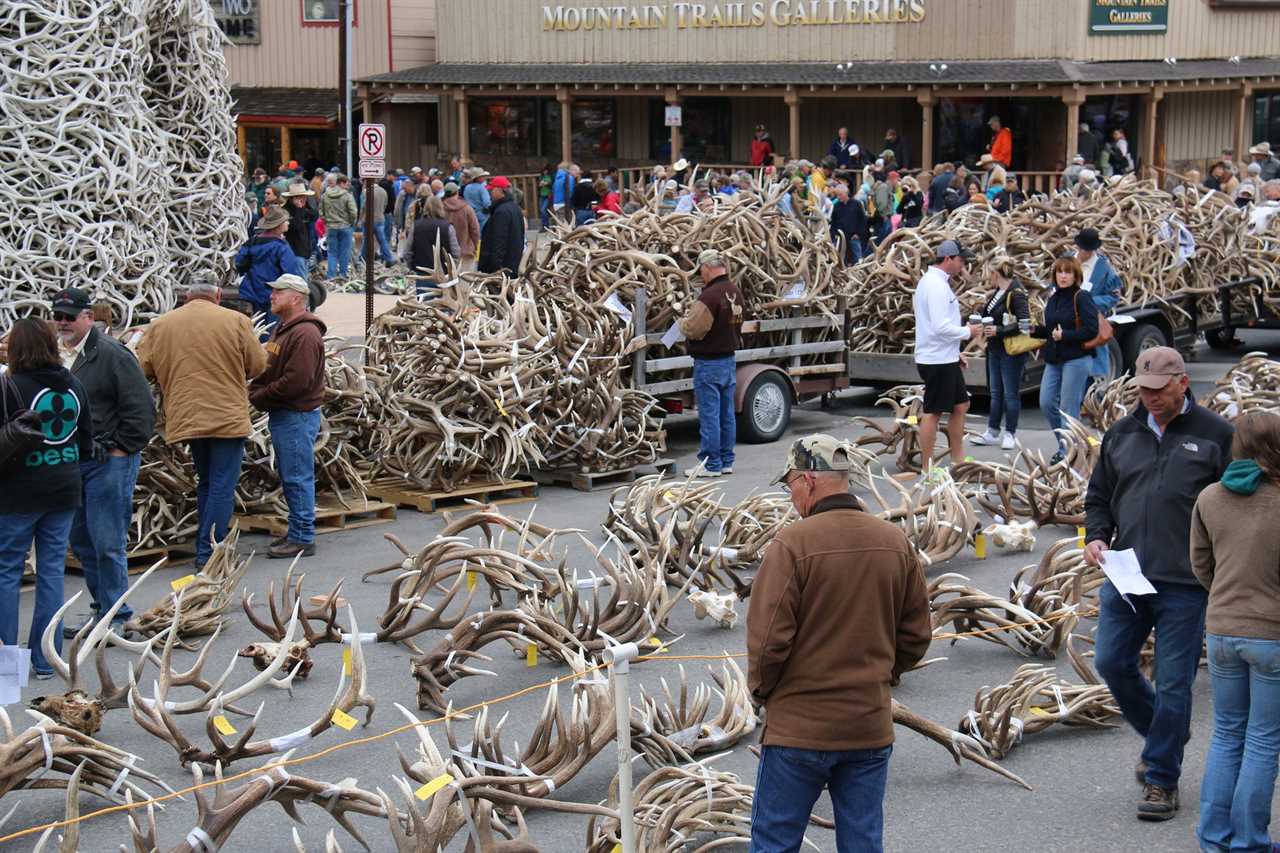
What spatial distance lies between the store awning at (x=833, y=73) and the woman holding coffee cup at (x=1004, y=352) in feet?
52.4

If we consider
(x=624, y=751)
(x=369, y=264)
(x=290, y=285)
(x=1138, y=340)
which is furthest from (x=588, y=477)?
(x=624, y=751)

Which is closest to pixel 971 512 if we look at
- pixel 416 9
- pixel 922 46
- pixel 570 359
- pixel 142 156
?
pixel 570 359

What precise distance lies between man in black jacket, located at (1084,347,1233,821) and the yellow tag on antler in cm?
269

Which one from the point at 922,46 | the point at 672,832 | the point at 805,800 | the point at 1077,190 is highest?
the point at 922,46

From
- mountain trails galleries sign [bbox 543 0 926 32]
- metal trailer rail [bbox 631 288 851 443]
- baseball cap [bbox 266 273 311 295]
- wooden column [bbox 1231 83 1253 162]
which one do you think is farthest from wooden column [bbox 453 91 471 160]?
baseball cap [bbox 266 273 311 295]

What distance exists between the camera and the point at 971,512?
33.9 feet

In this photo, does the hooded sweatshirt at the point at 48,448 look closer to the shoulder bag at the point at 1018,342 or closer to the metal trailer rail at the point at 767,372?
the metal trailer rail at the point at 767,372

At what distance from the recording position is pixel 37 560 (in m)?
8.15

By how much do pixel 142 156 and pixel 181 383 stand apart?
317 centimetres

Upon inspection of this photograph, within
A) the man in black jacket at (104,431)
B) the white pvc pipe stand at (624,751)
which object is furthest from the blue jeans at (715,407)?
the white pvc pipe stand at (624,751)

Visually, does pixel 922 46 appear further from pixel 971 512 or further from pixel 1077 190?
pixel 971 512

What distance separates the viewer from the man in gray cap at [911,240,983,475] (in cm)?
1277

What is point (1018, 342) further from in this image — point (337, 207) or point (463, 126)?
point (463, 126)

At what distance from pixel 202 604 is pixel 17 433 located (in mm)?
1821
